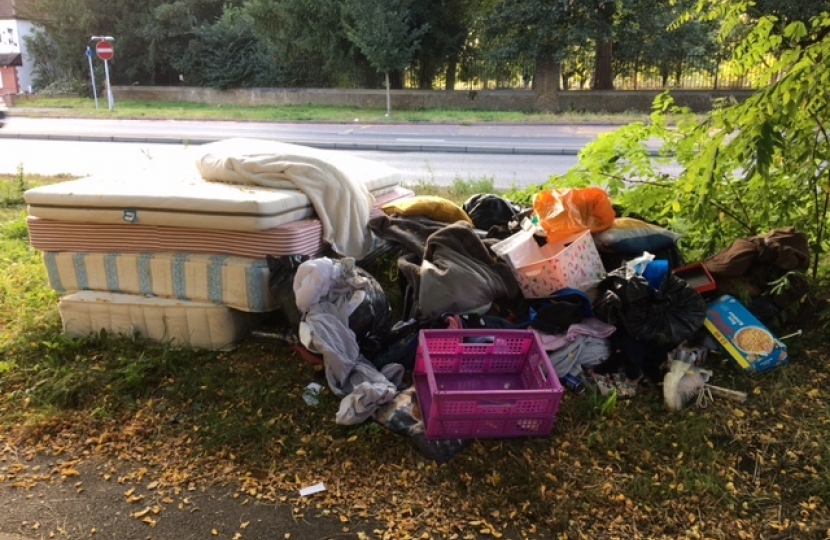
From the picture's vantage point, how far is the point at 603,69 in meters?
21.2

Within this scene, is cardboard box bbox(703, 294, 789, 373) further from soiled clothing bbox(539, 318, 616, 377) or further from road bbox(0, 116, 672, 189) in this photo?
road bbox(0, 116, 672, 189)

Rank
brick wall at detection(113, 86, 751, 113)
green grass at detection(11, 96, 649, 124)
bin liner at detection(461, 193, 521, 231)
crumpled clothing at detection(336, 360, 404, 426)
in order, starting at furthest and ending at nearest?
brick wall at detection(113, 86, 751, 113), green grass at detection(11, 96, 649, 124), bin liner at detection(461, 193, 521, 231), crumpled clothing at detection(336, 360, 404, 426)

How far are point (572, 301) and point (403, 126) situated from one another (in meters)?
14.7

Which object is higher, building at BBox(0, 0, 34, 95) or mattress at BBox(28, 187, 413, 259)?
building at BBox(0, 0, 34, 95)

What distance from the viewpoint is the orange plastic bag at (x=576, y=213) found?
4203 millimetres

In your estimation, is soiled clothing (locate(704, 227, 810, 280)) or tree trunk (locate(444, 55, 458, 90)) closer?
soiled clothing (locate(704, 227, 810, 280))

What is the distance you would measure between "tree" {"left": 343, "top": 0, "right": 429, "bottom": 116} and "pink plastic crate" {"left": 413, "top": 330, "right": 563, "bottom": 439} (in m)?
17.9

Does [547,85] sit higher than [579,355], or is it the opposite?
[547,85]

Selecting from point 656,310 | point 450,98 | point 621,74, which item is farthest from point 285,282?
point 621,74

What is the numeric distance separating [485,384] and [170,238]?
2.02 m

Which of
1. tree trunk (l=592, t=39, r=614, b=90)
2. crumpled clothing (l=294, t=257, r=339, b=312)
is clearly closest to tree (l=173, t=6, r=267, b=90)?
tree trunk (l=592, t=39, r=614, b=90)

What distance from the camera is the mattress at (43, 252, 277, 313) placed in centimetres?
370

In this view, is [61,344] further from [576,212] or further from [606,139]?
[606,139]

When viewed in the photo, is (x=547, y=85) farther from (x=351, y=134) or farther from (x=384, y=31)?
(x=351, y=134)
